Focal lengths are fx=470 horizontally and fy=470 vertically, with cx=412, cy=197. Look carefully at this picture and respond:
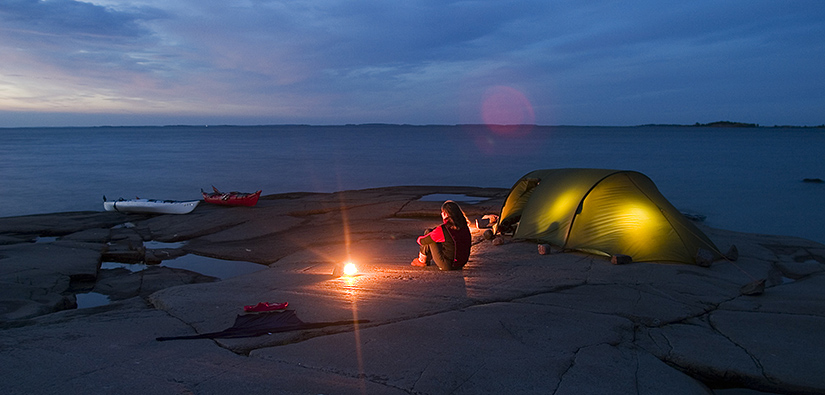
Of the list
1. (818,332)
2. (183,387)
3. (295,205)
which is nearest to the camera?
(183,387)

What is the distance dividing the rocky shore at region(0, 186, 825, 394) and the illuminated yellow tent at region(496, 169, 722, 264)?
1.33ft

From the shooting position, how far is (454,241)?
28.1 ft

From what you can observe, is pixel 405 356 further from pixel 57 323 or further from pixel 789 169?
pixel 789 169

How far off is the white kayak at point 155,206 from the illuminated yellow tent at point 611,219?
44.8ft

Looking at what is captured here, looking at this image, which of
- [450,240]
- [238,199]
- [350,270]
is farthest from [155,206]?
[450,240]

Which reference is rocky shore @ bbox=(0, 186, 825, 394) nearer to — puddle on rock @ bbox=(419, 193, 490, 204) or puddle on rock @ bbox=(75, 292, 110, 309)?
puddle on rock @ bbox=(75, 292, 110, 309)

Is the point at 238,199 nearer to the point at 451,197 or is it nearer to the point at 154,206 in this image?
the point at 154,206

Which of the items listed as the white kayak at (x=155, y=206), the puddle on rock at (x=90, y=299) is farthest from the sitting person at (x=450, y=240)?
the white kayak at (x=155, y=206)

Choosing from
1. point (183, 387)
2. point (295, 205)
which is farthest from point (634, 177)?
point (295, 205)

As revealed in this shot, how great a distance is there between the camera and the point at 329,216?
708 inches

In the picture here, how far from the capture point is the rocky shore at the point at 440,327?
4.46m

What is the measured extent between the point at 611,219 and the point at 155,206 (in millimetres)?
17192

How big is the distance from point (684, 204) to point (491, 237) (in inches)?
707

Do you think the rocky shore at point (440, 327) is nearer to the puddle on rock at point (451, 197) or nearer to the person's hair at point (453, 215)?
the person's hair at point (453, 215)
